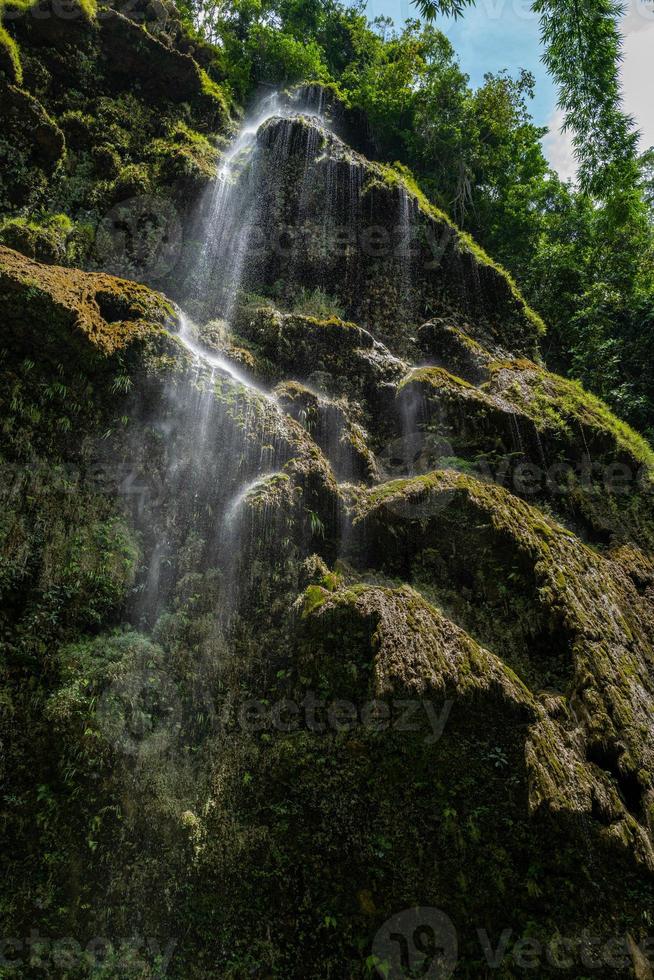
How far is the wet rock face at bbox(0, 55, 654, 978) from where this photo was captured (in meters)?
5.25

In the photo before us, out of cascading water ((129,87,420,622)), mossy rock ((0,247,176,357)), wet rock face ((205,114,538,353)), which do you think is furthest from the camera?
wet rock face ((205,114,538,353))

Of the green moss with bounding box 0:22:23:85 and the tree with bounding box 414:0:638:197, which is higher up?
the green moss with bounding box 0:22:23:85

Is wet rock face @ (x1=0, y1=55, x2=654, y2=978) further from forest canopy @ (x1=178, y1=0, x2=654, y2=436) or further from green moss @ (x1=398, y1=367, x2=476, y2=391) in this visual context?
forest canopy @ (x1=178, y1=0, x2=654, y2=436)

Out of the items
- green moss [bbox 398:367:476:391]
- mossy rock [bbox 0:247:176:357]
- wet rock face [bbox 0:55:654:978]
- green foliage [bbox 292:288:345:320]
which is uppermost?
green foliage [bbox 292:288:345:320]

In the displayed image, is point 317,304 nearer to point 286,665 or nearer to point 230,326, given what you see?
point 230,326

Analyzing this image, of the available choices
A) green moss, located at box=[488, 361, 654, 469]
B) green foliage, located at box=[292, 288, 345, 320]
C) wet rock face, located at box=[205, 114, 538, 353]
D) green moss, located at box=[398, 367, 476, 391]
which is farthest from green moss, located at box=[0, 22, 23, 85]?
green moss, located at box=[488, 361, 654, 469]

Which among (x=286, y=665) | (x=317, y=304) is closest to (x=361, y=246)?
(x=317, y=304)

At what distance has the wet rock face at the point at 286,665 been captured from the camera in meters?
5.25

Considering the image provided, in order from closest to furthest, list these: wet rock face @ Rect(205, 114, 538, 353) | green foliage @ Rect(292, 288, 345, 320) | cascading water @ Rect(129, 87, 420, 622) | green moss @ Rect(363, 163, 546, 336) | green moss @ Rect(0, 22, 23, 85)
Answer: cascading water @ Rect(129, 87, 420, 622), green moss @ Rect(0, 22, 23, 85), green foliage @ Rect(292, 288, 345, 320), wet rock face @ Rect(205, 114, 538, 353), green moss @ Rect(363, 163, 546, 336)

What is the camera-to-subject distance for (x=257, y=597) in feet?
21.9

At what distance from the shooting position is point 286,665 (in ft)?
20.4

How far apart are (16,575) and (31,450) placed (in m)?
1.57

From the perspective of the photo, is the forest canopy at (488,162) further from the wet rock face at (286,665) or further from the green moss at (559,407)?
the wet rock face at (286,665)

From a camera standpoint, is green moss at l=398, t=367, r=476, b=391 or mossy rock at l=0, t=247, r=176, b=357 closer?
mossy rock at l=0, t=247, r=176, b=357
